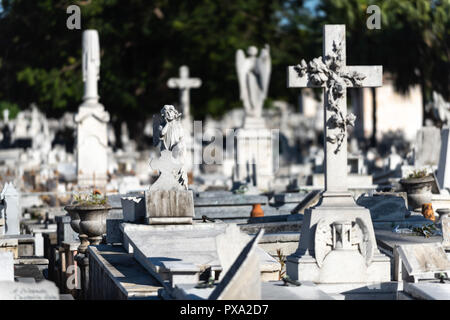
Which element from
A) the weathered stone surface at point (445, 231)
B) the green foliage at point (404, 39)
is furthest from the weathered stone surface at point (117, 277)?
the green foliage at point (404, 39)

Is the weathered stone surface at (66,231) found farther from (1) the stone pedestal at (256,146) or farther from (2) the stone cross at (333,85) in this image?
(1) the stone pedestal at (256,146)

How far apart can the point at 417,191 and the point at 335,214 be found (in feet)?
22.5

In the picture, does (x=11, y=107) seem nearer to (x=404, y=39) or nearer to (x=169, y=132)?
(x=404, y=39)

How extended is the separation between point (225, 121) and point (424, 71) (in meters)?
40.7

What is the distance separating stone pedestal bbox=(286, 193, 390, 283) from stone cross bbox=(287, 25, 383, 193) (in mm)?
541

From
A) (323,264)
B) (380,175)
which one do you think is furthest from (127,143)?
(323,264)

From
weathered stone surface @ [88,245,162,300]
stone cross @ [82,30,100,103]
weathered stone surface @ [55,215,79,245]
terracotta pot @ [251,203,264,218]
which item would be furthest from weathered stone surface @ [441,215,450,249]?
stone cross @ [82,30,100,103]

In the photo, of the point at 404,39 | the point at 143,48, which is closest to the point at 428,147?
the point at 404,39

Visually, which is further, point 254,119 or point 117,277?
point 254,119

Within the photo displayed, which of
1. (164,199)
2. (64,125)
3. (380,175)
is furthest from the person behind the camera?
(64,125)

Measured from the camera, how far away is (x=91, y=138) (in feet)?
94.9

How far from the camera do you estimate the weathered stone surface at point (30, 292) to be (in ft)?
32.0
